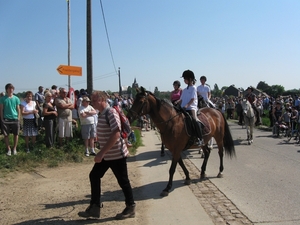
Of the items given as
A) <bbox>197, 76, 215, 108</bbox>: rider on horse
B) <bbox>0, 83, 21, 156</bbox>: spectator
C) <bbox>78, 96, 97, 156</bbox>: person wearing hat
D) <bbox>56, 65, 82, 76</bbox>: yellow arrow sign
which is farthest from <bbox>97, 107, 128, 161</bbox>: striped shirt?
<bbox>56, 65, 82, 76</bbox>: yellow arrow sign

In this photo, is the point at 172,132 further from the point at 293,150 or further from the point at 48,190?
the point at 293,150

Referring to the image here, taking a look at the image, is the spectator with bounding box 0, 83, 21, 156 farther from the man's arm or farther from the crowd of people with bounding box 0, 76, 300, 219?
the man's arm

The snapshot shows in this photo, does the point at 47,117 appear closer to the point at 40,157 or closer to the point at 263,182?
the point at 40,157

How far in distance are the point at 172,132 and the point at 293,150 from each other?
688 cm

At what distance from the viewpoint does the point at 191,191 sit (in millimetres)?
6266

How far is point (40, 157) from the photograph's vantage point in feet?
28.5

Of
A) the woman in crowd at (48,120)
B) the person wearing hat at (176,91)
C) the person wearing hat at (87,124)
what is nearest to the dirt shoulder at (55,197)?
the person wearing hat at (87,124)

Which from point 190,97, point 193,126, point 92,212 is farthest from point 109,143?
point 190,97

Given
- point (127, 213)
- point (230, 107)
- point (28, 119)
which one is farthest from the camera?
point (230, 107)

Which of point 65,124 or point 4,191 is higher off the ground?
point 65,124

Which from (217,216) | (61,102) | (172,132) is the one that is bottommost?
(217,216)

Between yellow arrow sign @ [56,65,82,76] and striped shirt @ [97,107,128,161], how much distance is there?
6.96 metres

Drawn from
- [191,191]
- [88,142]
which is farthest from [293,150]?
[88,142]

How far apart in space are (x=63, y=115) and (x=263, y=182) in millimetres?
6335
